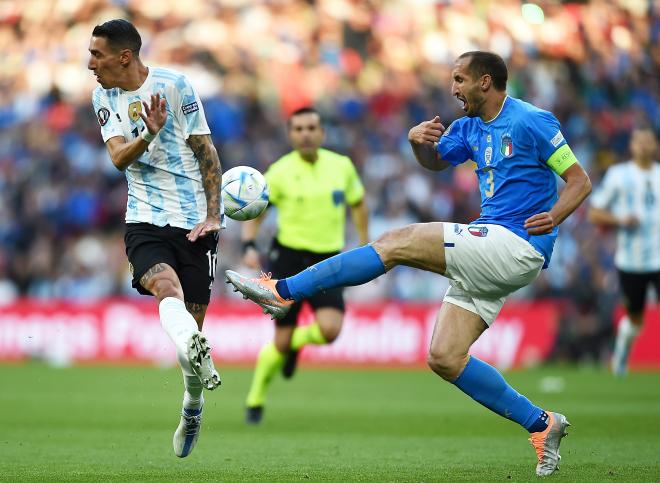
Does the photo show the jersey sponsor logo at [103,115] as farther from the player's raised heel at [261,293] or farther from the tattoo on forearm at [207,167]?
the player's raised heel at [261,293]

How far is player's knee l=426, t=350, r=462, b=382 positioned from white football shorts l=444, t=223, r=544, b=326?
1.49 feet

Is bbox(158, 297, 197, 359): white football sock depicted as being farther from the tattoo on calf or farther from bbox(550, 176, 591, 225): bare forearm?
bbox(550, 176, 591, 225): bare forearm

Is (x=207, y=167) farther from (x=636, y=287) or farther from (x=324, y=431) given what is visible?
(x=636, y=287)

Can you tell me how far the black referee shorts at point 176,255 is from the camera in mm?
7422

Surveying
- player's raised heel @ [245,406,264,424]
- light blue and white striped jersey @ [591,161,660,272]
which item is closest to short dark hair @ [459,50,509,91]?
player's raised heel @ [245,406,264,424]

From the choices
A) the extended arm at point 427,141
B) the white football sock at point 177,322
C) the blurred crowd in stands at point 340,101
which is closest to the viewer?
the white football sock at point 177,322

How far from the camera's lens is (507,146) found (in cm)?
714

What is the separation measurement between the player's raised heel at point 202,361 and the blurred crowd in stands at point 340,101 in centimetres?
1283

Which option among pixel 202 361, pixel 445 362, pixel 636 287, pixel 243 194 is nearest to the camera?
pixel 202 361

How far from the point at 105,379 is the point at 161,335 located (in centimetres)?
326


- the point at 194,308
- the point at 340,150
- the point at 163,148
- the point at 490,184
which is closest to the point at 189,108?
the point at 163,148

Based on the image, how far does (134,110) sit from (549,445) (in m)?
3.42

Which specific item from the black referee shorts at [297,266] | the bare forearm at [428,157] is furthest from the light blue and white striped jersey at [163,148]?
the black referee shorts at [297,266]

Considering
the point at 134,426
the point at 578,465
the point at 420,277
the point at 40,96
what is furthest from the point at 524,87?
the point at 578,465
